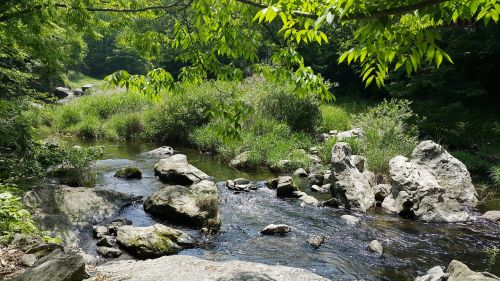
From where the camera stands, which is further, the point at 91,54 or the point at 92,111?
the point at 91,54

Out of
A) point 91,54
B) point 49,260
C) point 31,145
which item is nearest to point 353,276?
point 49,260

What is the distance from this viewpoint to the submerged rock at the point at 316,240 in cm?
782

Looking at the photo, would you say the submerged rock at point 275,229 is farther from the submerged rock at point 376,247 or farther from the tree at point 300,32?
the tree at point 300,32

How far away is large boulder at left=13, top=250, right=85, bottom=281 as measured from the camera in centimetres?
465

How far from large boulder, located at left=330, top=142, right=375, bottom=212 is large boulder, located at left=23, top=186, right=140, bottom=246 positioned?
5890 millimetres

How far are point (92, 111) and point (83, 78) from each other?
38.3 metres

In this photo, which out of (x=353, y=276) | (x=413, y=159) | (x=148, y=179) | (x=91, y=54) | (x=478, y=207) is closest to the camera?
(x=353, y=276)

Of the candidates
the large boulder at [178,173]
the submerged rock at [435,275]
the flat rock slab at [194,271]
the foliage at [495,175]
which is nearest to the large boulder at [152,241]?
the flat rock slab at [194,271]

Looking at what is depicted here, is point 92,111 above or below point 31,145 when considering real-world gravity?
below

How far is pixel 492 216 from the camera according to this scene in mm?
9422

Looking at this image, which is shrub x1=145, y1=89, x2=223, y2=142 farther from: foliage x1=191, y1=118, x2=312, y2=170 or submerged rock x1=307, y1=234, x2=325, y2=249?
submerged rock x1=307, y1=234, x2=325, y2=249

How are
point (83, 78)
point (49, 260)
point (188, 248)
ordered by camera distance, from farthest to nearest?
point (83, 78) < point (188, 248) < point (49, 260)

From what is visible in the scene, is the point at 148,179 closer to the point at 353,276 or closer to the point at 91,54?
the point at 353,276

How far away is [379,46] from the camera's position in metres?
2.44
